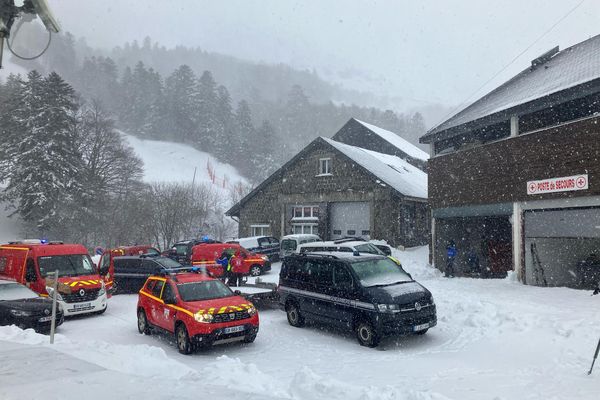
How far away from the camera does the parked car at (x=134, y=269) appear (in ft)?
61.0

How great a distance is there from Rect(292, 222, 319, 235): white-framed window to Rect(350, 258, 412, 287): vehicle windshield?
61.3 ft

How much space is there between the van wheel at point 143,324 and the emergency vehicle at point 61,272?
2.76m

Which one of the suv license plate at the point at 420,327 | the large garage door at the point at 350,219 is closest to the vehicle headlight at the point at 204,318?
the suv license plate at the point at 420,327

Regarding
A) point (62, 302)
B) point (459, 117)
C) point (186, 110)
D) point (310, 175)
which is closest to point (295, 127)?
point (186, 110)

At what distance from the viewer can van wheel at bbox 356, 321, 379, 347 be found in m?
10.0

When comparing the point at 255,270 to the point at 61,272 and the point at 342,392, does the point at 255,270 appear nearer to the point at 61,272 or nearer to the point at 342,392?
the point at 61,272

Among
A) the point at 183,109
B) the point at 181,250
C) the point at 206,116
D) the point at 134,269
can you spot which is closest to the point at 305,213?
the point at 181,250

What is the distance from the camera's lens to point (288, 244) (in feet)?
85.9

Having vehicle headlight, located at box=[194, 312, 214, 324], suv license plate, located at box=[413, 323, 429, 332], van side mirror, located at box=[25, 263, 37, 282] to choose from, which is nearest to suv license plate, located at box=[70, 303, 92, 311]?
van side mirror, located at box=[25, 263, 37, 282]

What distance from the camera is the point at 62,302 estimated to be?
1350cm

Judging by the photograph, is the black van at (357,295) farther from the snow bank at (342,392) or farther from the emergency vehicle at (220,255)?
the emergency vehicle at (220,255)

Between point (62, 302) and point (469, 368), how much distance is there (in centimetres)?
1116

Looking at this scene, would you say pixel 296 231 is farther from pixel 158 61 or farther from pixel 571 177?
pixel 158 61

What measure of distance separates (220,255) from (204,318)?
13.2 m
